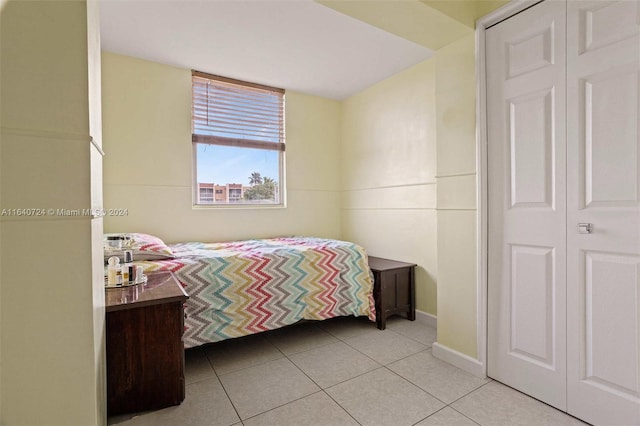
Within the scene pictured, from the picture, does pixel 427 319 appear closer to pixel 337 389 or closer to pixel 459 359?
pixel 459 359

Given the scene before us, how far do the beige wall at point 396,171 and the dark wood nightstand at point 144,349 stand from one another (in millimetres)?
2205

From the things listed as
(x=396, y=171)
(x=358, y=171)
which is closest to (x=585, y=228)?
(x=396, y=171)

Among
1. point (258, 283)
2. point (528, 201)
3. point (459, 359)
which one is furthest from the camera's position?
point (258, 283)

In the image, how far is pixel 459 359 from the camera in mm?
2131

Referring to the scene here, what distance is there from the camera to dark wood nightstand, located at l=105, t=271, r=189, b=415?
63.2 inches

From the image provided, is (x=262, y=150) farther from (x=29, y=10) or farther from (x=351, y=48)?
(x=29, y=10)

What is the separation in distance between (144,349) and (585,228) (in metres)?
2.30

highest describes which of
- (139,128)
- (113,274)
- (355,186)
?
(139,128)

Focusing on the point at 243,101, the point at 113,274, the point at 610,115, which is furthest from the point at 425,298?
the point at 243,101

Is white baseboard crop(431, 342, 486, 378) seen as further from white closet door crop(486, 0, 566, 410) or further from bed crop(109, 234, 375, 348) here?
bed crop(109, 234, 375, 348)

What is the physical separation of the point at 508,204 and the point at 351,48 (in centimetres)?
191

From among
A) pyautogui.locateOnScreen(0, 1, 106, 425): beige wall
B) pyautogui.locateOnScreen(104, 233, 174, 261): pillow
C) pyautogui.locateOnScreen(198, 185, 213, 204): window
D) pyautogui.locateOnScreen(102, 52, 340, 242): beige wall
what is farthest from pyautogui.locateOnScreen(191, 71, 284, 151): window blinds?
pyautogui.locateOnScreen(0, 1, 106, 425): beige wall

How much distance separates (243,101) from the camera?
362cm

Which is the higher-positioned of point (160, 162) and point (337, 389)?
point (160, 162)
